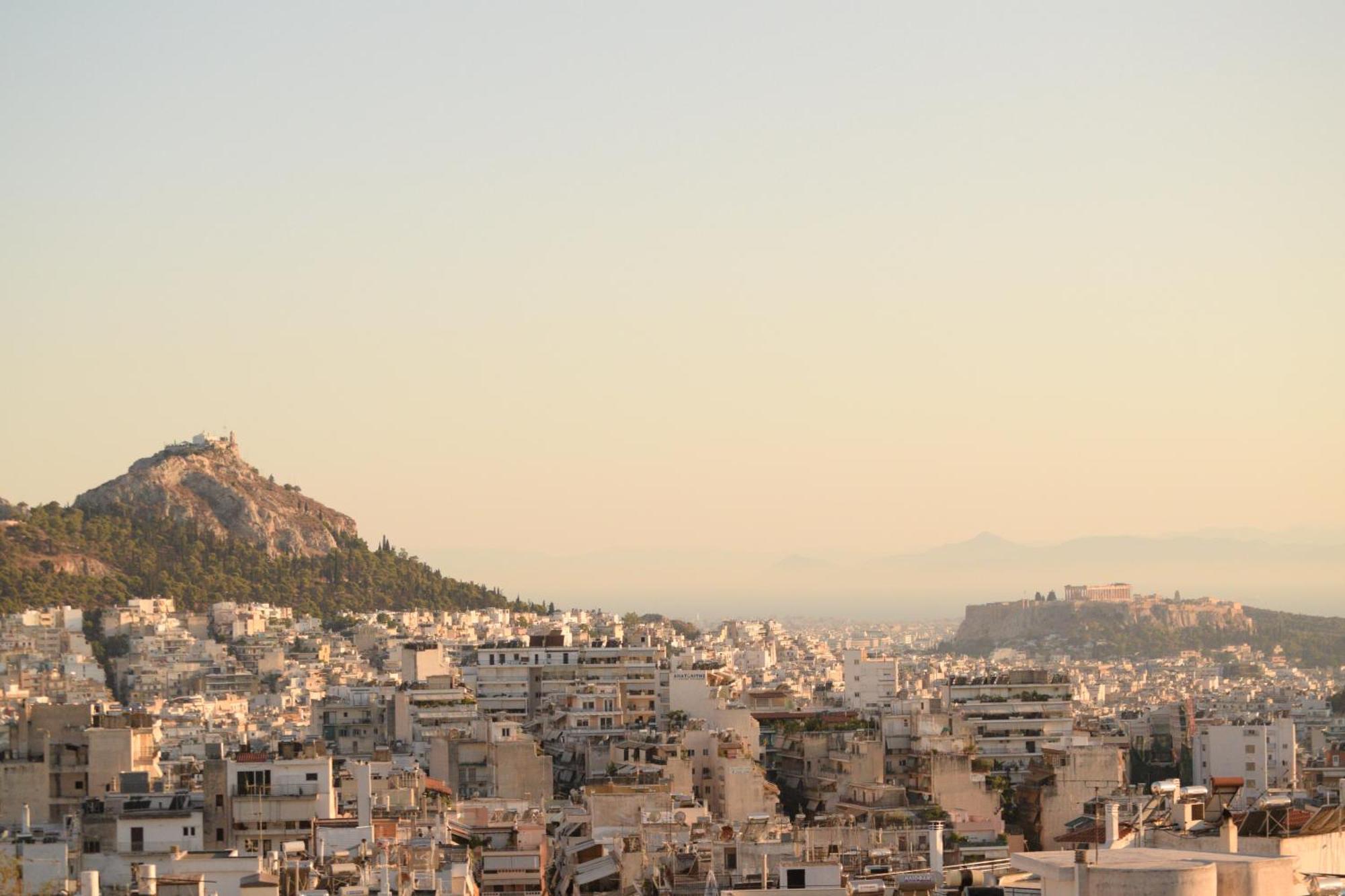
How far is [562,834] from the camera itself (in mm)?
49125

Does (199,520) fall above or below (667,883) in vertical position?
above

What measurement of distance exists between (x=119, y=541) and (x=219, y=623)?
1965 centimetres

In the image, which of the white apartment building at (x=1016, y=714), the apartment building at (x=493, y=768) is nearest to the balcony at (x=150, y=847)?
the apartment building at (x=493, y=768)

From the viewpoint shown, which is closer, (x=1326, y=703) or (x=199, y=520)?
(x=1326, y=703)

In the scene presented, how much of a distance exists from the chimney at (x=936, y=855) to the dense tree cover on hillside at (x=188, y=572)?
10308 cm

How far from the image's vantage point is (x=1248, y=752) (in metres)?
65.5

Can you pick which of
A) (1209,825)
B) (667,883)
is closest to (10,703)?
(667,883)

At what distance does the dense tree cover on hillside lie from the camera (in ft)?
472

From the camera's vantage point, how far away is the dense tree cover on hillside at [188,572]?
144m

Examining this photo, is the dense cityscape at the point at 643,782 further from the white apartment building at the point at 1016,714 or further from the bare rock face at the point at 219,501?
the bare rock face at the point at 219,501

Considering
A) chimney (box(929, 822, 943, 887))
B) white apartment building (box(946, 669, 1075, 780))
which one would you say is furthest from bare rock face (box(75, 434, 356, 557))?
chimney (box(929, 822, 943, 887))

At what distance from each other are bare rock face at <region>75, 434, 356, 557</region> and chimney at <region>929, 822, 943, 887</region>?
408 feet

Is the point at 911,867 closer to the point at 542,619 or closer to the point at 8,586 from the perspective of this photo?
the point at 542,619

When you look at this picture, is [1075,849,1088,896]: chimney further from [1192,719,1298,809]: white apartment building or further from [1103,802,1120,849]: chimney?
[1192,719,1298,809]: white apartment building
